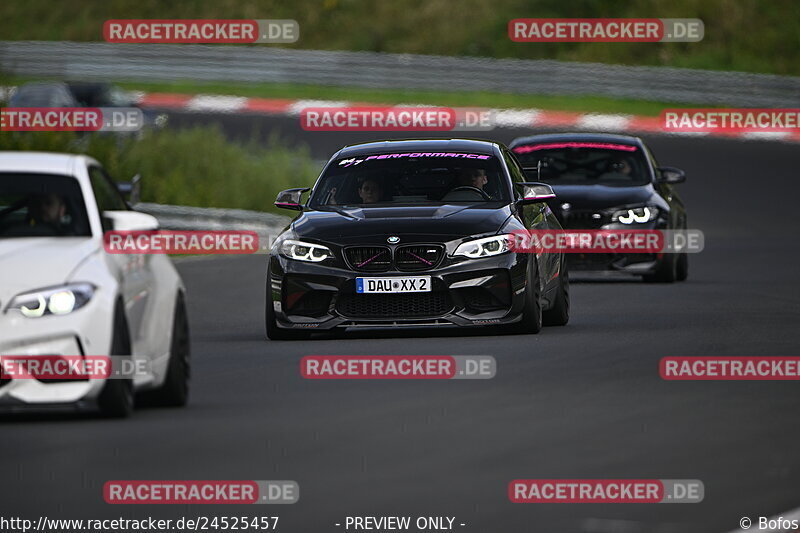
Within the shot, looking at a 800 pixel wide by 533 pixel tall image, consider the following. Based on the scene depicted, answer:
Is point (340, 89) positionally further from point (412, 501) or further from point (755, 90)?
point (412, 501)

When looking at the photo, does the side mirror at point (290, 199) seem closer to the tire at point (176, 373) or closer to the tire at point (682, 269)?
the tire at point (176, 373)

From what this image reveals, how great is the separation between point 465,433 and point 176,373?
190cm

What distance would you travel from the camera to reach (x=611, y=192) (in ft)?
67.2

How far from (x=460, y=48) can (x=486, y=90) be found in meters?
9.36

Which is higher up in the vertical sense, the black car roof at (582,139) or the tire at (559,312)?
the black car roof at (582,139)

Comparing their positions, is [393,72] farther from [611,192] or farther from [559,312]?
[559,312]

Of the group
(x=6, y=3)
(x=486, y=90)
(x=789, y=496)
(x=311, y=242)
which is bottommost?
(x=789, y=496)

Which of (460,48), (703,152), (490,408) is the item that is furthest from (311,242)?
(460,48)

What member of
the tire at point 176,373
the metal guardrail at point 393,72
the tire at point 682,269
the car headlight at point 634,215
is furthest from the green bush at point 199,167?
the tire at point 176,373

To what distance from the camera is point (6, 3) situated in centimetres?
6131

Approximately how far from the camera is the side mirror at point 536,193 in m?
15.1

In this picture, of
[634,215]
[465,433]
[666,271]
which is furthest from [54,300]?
[666,271]

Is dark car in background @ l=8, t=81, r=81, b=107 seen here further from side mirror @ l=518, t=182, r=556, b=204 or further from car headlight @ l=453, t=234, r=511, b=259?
car headlight @ l=453, t=234, r=511, b=259

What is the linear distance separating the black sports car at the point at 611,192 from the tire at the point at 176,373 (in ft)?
29.0
